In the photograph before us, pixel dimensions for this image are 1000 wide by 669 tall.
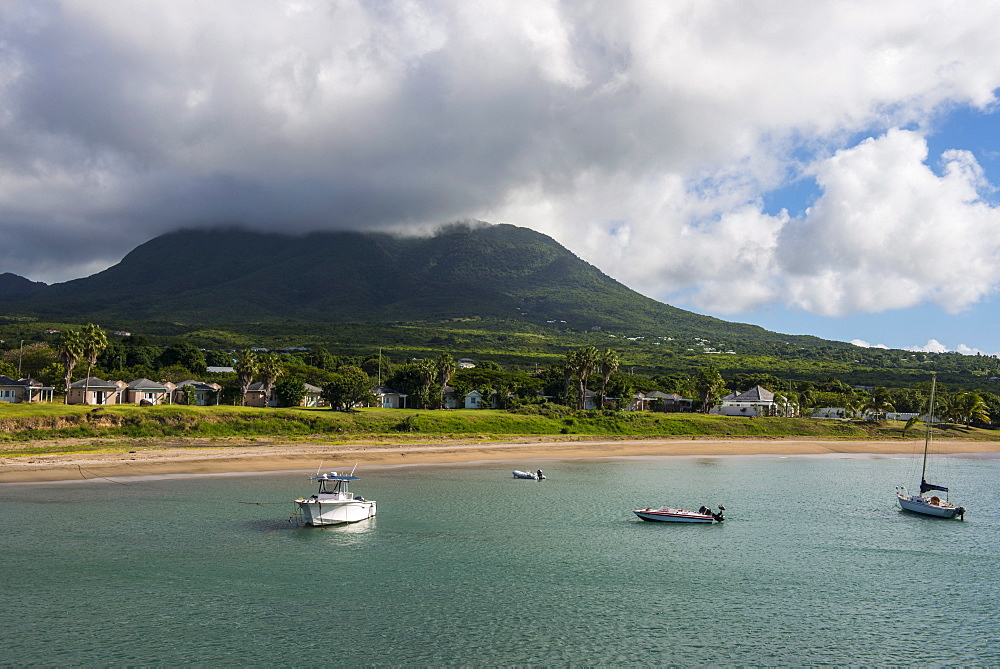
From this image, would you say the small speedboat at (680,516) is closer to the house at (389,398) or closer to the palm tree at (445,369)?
the palm tree at (445,369)

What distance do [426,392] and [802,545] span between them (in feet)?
249

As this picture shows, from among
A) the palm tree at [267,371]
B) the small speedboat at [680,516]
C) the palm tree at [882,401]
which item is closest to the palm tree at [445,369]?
the palm tree at [267,371]

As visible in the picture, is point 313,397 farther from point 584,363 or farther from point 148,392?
point 584,363

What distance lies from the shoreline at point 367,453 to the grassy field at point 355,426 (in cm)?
471

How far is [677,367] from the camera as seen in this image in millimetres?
191875

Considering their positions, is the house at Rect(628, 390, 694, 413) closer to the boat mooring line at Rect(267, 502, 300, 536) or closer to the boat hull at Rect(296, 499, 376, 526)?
the boat mooring line at Rect(267, 502, 300, 536)

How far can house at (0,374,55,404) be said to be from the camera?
90.4m

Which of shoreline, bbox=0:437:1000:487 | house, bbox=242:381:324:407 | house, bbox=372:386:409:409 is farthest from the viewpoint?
house, bbox=372:386:409:409

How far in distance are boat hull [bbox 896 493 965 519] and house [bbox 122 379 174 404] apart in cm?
8552

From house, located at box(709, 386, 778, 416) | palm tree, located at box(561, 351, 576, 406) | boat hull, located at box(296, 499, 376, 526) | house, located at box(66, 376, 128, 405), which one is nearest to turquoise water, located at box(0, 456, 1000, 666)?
boat hull, located at box(296, 499, 376, 526)

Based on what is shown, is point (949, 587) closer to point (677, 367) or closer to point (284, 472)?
point (284, 472)

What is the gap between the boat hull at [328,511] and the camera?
39.4 meters

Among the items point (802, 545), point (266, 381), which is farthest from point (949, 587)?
point (266, 381)

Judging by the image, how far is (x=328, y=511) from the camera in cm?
3959
